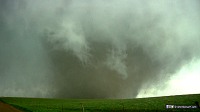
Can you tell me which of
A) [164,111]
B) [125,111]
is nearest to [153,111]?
[164,111]

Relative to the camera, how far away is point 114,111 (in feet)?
206

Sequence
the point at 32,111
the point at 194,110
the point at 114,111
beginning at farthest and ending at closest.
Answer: the point at 32,111 → the point at 114,111 → the point at 194,110

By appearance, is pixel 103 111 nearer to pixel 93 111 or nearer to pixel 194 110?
pixel 93 111

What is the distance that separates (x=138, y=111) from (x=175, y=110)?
7771mm

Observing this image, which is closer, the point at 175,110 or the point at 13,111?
the point at 175,110

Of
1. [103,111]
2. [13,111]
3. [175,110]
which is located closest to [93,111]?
[103,111]

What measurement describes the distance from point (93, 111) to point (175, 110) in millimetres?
18312

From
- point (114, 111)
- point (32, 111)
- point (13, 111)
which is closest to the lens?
point (114, 111)

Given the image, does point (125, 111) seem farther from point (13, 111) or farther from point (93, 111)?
point (13, 111)

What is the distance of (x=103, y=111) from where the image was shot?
65.0 meters

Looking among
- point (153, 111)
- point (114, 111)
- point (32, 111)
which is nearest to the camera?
point (153, 111)

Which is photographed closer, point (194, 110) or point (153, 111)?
point (194, 110)

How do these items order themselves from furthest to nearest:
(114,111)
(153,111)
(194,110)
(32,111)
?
(32,111) < (114,111) < (153,111) < (194,110)

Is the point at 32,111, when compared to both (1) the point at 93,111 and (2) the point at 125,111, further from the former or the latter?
(2) the point at 125,111
